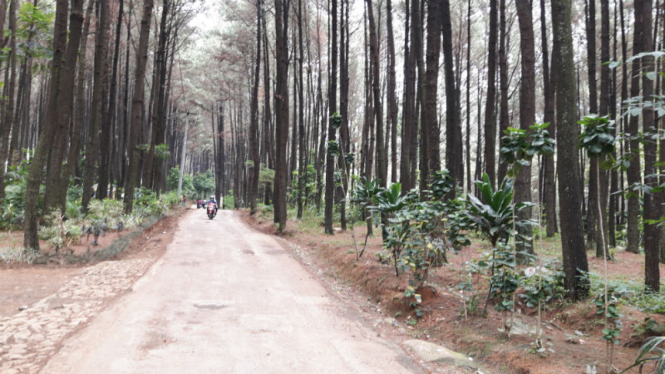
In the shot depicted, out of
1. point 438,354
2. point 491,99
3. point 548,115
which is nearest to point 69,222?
point 438,354

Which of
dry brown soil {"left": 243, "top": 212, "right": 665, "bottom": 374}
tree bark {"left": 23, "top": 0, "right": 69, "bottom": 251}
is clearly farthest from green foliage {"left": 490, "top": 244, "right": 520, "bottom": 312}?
tree bark {"left": 23, "top": 0, "right": 69, "bottom": 251}

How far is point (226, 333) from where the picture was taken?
4.26 meters

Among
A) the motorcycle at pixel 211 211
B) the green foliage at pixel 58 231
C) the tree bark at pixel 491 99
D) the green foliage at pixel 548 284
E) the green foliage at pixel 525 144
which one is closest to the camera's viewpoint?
the green foliage at pixel 525 144

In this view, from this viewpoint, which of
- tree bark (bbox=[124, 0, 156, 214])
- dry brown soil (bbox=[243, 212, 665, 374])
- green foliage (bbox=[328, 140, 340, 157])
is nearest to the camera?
dry brown soil (bbox=[243, 212, 665, 374])

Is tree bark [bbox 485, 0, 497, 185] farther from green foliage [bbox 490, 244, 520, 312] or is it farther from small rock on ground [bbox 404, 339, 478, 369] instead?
small rock on ground [bbox 404, 339, 478, 369]

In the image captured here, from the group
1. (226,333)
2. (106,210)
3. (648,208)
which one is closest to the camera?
(226,333)

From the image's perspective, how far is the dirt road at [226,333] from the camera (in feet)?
11.6

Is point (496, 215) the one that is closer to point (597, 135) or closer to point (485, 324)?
point (485, 324)

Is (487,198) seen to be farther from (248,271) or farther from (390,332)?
(248,271)

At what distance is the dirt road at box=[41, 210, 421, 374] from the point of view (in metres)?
3.53

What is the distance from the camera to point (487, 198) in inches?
207

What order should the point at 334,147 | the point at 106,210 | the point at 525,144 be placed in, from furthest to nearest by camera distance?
the point at 106,210 → the point at 334,147 → the point at 525,144

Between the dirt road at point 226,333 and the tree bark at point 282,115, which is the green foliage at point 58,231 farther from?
the tree bark at point 282,115

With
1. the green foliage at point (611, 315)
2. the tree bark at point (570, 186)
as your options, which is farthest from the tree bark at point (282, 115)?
the green foliage at point (611, 315)
